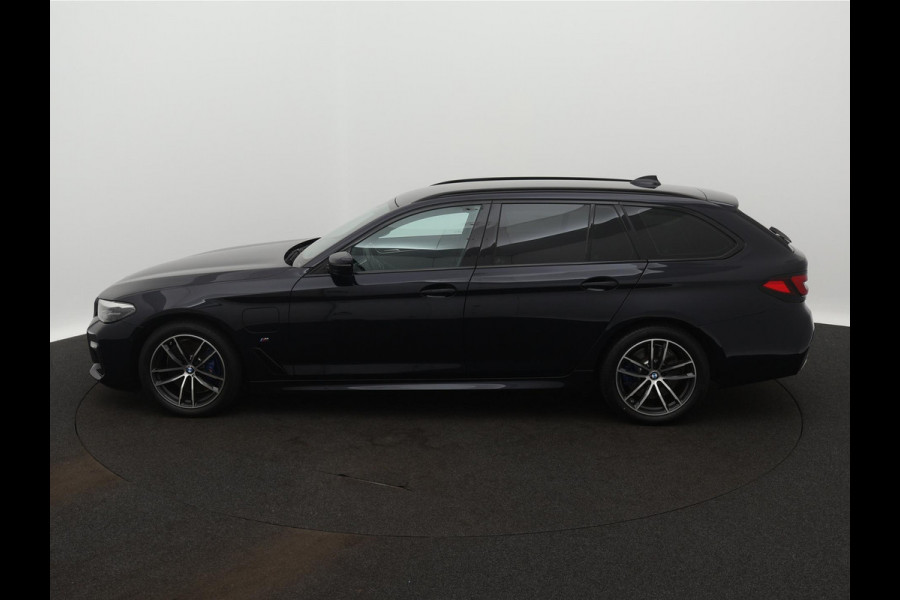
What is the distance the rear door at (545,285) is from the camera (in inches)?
227

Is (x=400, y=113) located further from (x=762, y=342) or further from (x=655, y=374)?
(x=762, y=342)

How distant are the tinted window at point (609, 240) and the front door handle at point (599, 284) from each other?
139mm

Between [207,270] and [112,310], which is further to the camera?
[207,270]

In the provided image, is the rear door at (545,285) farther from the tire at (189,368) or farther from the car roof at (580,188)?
the tire at (189,368)

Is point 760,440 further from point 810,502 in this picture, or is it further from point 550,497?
point 550,497

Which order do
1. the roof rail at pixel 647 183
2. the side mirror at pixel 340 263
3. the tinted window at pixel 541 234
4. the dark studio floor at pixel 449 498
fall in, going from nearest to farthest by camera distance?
the dark studio floor at pixel 449 498 → the side mirror at pixel 340 263 → the tinted window at pixel 541 234 → the roof rail at pixel 647 183

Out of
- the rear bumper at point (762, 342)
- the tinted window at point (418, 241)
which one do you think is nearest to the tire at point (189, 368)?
the tinted window at point (418, 241)

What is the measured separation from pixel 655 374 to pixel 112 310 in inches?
140

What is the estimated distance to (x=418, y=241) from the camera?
5.88 meters

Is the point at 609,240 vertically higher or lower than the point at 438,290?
higher

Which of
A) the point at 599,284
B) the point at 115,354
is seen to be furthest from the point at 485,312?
the point at 115,354

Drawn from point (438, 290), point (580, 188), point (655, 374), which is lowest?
point (655, 374)

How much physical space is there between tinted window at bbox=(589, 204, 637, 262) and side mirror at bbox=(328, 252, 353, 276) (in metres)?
1.53

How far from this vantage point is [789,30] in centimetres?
884
